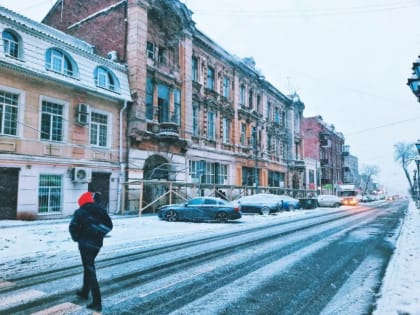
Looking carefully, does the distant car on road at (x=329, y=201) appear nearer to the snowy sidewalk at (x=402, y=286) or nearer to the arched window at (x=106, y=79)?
the arched window at (x=106, y=79)

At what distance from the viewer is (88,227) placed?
4.96 m

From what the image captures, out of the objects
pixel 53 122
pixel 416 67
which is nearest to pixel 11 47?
pixel 53 122

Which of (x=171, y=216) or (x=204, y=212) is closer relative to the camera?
(x=204, y=212)

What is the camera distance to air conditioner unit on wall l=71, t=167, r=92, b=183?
712 inches

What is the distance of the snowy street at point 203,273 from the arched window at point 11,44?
9.15 metres

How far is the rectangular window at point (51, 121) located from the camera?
17.5 m

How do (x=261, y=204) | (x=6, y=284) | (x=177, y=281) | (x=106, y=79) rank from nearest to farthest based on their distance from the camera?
(x=6, y=284), (x=177, y=281), (x=106, y=79), (x=261, y=204)

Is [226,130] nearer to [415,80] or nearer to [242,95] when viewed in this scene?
[242,95]

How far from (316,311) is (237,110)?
3083 centimetres

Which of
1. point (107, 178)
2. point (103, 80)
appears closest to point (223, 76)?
point (103, 80)

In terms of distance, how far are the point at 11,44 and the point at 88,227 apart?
15.1 metres

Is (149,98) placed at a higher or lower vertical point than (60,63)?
lower

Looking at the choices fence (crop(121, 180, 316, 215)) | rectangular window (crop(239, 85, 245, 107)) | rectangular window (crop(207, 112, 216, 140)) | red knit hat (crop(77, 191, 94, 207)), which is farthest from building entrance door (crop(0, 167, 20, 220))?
rectangular window (crop(239, 85, 245, 107))

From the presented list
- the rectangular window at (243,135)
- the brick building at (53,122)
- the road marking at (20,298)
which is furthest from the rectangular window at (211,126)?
the road marking at (20,298)
